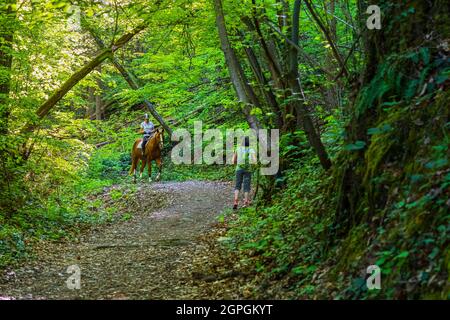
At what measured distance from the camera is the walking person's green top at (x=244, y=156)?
11805mm

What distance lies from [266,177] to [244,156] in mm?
988

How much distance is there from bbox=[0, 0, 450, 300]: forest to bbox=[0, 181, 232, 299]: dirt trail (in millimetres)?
47

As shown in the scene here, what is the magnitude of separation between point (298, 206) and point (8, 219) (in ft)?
21.3

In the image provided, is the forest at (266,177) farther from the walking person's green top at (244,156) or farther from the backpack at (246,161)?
the walking person's green top at (244,156)

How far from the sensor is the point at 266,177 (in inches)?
441

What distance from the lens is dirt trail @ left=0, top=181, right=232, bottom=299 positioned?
6.93 meters

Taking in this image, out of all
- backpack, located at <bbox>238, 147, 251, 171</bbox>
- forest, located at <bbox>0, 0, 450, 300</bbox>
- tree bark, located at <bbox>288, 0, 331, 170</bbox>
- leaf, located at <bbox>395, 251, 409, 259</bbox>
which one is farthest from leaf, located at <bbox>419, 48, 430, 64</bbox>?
backpack, located at <bbox>238, 147, 251, 171</bbox>

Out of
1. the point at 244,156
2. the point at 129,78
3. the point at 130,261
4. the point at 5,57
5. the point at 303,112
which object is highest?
the point at 129,78

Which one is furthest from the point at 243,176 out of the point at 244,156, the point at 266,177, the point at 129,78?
the point at 129,78

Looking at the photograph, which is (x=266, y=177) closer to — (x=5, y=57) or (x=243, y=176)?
(x=243, y=176)

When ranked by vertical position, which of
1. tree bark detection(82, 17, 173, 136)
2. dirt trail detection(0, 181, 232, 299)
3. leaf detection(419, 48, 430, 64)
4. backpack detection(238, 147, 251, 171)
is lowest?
dirt trail detection(0, 181, 232, 299)

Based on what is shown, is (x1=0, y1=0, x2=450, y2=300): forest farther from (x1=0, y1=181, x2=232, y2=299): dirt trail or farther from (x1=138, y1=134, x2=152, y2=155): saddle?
(x1=138, y1=134, x2=152, y2=155): saddle

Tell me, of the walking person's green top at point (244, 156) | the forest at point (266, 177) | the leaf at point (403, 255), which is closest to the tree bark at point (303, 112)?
the forest at point (266, 177)
